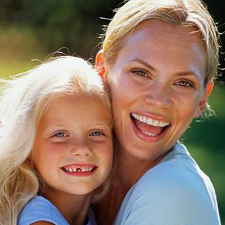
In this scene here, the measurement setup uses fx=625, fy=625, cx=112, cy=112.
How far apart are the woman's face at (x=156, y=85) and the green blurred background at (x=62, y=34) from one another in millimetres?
4556

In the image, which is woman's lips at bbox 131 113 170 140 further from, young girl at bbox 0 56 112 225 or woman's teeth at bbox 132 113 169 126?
young girl at bbox 0 56 112 225

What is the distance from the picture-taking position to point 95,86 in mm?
2619

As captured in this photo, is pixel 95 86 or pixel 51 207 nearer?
pixel 51 207

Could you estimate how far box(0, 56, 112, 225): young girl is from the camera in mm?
2461

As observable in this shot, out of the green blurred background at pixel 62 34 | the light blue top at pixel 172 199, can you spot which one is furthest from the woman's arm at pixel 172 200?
the green blurred background at pixel 62 34

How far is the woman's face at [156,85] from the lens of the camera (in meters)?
2.57

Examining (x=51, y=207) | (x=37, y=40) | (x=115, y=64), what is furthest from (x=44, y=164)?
(x=37, y=40)

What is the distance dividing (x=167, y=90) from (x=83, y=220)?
26.3 inches

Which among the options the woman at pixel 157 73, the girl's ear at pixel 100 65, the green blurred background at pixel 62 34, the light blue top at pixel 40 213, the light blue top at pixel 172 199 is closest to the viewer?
the light blue top at pixel 172 199

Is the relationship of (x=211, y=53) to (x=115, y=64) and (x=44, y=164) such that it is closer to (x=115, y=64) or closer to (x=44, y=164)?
(x=115, y=64)

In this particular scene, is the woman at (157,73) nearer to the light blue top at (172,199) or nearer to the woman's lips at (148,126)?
the woman's lips at (148,126)

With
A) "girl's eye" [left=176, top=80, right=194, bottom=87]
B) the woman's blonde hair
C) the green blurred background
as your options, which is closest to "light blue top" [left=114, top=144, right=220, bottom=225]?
"girl's eye" [left=176, top=80, right=194, bottom=87]

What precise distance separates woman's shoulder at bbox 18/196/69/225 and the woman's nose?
0.58 metres

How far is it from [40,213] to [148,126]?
0.58 meters
